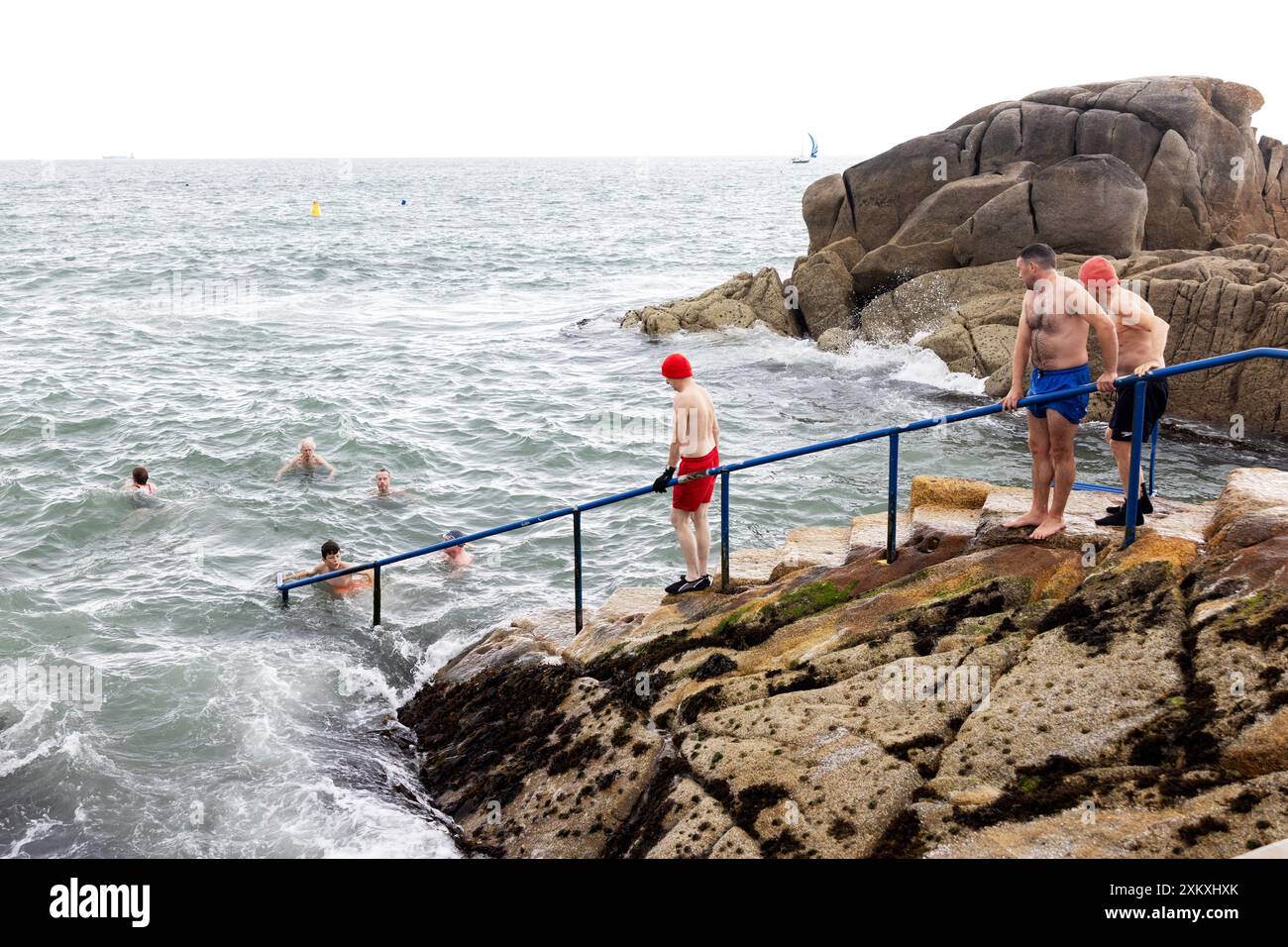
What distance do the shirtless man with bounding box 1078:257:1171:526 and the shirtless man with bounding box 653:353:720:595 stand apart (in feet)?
8.38

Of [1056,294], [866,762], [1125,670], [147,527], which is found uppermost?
[1056,294]

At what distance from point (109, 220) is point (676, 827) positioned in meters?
73.2

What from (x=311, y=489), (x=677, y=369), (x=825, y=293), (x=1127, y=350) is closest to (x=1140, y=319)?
(x=1127, y=350)

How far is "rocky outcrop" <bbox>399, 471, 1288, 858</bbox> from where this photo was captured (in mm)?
4266

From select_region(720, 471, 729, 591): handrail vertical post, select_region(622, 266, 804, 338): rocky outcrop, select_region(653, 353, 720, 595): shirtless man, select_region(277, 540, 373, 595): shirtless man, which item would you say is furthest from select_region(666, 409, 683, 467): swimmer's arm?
select_region(622, 266, 804, 338): rocky outcrop

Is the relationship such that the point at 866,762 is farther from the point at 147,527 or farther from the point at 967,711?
the point at 147,527

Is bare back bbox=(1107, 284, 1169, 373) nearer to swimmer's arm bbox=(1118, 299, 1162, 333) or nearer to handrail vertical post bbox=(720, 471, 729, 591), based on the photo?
swimmer's arm bbox=(1118, 299, 1162, 333)

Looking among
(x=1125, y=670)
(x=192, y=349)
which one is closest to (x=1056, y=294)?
(x=1125, y=670)

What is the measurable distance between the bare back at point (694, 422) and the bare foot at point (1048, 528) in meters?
2.25

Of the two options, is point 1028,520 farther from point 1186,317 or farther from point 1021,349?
point 1186,317

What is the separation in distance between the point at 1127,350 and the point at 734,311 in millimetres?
20333

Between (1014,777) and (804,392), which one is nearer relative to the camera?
(1014,777)

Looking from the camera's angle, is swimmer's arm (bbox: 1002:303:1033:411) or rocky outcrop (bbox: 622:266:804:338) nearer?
swimmer's arm (bbox: 1002:303:1033:411)

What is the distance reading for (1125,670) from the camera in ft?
16.0
